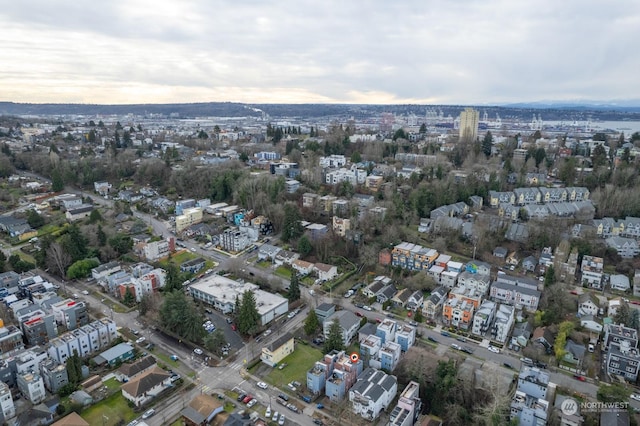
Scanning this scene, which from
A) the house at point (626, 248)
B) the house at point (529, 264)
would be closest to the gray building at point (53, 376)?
the house at point (529, 264)

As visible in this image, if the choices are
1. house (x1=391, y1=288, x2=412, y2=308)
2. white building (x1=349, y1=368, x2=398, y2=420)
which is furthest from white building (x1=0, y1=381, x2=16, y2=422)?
house (x1=391, y1=288, x2=412, y2=308)

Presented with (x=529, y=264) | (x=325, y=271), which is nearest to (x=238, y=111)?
(x=325, y=271)

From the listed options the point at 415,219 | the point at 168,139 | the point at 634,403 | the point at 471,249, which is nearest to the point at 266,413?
the point at 634,403

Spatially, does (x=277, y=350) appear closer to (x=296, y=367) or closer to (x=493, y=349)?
(x=296, y=367)

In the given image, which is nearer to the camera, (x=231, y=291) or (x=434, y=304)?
(x=434, y=304)

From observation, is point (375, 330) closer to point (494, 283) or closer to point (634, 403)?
point (494, 283)

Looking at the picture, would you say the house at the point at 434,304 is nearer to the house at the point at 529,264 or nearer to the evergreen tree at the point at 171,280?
the house at the point at 529,264
